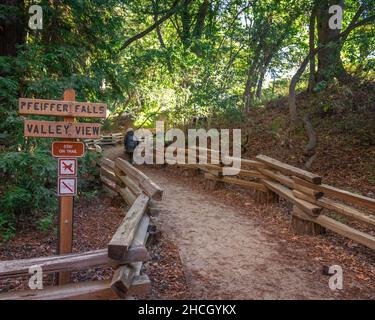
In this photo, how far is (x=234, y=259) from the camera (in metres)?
5.34

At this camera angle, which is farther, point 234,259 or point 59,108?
point 234,259

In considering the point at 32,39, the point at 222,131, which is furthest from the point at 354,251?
the point at 222,131

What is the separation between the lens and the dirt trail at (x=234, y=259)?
4.37m

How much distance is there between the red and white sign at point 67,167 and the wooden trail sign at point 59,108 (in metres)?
0.60

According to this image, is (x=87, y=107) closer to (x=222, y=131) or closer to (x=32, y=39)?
(x=32, y=39)

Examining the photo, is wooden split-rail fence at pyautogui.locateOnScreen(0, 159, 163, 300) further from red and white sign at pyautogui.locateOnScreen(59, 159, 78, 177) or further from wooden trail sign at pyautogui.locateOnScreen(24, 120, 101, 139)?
wooden trail sign at pyautogui.locateOnScreen(24, 120, 101, 139)

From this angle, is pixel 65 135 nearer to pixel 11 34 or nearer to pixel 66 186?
pixel 66 186

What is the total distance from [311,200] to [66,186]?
14.8ft

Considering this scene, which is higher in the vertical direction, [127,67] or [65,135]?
[127,67]

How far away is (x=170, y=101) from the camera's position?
49.0ft

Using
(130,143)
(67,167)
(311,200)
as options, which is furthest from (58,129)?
(130,143)

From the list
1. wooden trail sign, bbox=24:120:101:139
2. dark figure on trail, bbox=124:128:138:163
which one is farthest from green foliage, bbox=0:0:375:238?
wooden trail sign, bbox=24:120:101:139

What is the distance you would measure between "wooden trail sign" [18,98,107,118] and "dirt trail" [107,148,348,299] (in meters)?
2.60

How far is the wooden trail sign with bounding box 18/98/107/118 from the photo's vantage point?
166 inches
